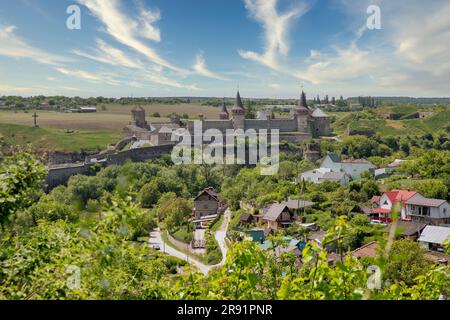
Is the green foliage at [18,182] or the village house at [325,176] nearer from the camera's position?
the green foliage at [18,182]

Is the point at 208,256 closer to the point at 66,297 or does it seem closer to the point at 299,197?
the point at 299,197

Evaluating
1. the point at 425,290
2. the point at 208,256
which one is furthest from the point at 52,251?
the point at 208,256

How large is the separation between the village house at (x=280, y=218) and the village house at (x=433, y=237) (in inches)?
238

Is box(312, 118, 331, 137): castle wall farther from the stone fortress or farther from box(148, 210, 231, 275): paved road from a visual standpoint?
box(148, 210, 231, 275): paved road

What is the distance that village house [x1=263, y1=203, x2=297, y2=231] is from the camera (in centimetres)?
2123

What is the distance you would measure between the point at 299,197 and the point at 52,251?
21.5 meters

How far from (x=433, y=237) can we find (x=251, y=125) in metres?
37.6

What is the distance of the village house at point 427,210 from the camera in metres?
20.1

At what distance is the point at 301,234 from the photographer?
743 inches

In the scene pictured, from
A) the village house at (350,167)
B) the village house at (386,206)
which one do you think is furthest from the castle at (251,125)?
the village house at (386,206)

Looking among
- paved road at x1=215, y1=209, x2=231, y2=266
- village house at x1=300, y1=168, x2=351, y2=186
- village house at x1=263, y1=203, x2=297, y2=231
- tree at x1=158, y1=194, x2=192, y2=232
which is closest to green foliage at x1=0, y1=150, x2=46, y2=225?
paved road at x1=215, y1=209, x2=231, y2=266

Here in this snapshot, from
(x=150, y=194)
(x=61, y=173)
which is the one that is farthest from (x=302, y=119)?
(x=61, y=173)

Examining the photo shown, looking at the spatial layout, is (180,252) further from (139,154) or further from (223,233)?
(139,154)

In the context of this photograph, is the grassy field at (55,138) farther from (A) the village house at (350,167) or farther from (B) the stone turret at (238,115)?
(A) the village house at (350,167)
